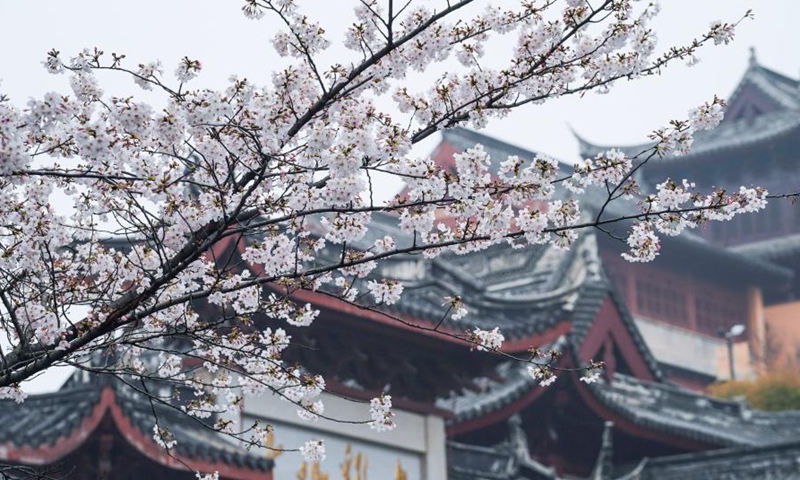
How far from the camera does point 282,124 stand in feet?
19.3

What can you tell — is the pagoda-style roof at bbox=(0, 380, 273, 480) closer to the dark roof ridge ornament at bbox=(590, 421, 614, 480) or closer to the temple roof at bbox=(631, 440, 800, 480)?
the dark roof ridge ornament at bbox=(590, 421, 614, 480)

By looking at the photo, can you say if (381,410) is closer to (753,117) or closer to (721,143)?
(721,143)

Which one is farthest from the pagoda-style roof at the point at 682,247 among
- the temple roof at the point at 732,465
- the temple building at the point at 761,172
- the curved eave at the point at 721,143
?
the temple roof at the point at 732,465

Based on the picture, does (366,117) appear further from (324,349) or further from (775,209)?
(775,209)

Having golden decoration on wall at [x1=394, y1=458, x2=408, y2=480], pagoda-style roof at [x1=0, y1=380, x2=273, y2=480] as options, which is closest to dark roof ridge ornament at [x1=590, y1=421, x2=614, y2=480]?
golden decoration on wall at [x1=394, y1=458, x2=408, y2=480]

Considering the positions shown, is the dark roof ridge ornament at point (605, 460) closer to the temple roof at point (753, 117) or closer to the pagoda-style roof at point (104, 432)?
the pagoda-style roof at point (104, 432)

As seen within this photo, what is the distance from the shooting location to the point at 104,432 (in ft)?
35.0

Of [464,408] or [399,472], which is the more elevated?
[464,408]

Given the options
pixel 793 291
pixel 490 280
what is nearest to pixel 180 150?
pixel 490 280

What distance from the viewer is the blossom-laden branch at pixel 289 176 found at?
583cm

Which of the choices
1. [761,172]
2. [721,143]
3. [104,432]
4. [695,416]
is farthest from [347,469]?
[761,172]

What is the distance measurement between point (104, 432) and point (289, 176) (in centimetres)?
523

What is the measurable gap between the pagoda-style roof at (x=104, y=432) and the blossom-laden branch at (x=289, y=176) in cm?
314

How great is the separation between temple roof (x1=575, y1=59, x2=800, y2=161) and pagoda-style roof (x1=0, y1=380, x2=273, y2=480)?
32.5 metres
